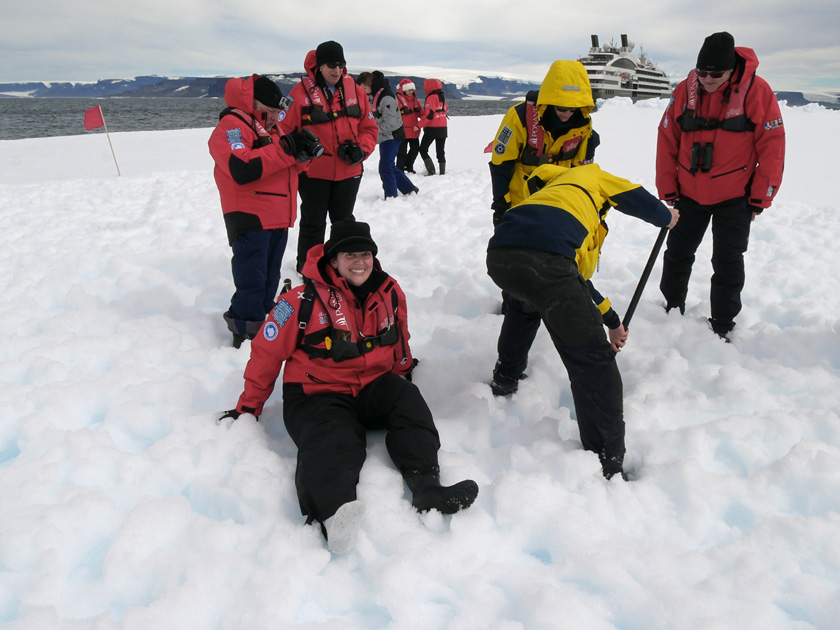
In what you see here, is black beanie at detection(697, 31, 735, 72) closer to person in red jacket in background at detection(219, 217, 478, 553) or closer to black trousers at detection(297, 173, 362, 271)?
person in red jacket in background at detection(219, 217, 478, 553)

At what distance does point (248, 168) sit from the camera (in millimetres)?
3361

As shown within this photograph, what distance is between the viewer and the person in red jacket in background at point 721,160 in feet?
11.1

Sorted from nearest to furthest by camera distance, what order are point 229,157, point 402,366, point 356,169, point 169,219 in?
point 402,366
point 229,157
point 356,169
point 169,219

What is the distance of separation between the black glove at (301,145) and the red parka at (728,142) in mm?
2438

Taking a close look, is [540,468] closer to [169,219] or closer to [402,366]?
[402,366]

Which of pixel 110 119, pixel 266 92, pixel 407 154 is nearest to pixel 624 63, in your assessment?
pixel 110 119

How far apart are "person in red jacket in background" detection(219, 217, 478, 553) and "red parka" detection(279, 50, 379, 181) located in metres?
2.04

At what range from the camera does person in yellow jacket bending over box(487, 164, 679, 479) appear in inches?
95.3

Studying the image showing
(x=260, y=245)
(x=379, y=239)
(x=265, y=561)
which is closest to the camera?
(x=265, y=561)

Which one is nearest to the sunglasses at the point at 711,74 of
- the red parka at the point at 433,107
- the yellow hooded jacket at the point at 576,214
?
the yellow hooded jacket at the point at 576,214

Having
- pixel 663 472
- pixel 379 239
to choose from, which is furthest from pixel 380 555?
pixel 379 239

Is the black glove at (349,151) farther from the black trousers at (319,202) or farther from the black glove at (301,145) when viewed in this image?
the black glove at (301,145)

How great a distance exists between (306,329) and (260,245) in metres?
1.15

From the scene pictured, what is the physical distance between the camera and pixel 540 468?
2.53 metres
